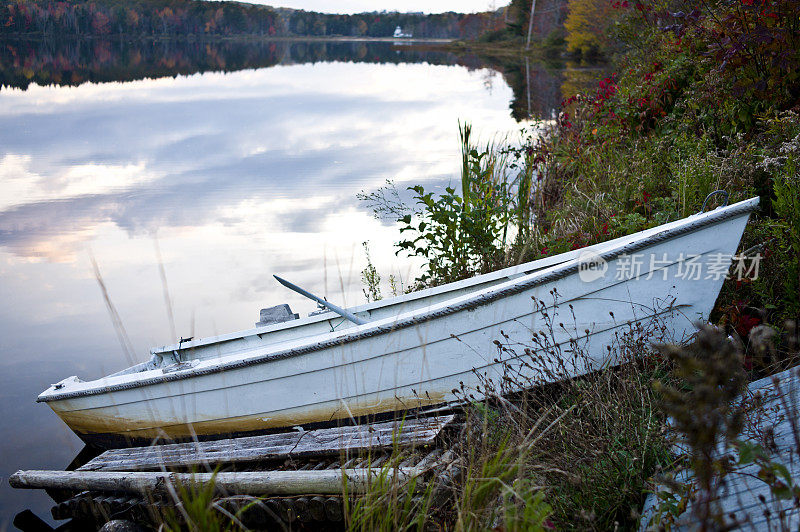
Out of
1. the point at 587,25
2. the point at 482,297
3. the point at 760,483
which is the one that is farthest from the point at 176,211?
the point at 587,25

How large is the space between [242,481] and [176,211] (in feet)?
27.5

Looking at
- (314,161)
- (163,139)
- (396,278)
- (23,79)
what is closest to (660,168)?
(396,278)

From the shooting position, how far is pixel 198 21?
314 ft

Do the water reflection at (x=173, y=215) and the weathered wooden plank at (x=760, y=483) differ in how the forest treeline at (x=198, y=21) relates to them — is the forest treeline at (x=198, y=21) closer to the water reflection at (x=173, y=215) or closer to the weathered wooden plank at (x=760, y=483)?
the water reflection at (x=173, y=215)

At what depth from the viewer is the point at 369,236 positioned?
30.8ft

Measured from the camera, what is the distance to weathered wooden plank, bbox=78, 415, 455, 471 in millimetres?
3791

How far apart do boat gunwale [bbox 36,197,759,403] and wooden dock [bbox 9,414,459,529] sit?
525 millimetres

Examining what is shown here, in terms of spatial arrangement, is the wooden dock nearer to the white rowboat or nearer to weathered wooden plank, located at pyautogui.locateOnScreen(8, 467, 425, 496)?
weathered wooden plank, located at pyautogui.locateOnScreen(8, 467, 425, 496)

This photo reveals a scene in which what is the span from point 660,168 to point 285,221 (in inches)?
227

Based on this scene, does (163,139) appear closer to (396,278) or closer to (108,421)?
(396,278)

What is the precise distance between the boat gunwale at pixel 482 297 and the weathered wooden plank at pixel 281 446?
1.69 ft

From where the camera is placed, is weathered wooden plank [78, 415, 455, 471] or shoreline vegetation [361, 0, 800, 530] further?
weathered wooden plank [78, 415, 455, 471]

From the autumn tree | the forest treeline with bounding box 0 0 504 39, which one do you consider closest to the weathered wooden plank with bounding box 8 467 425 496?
the autumn tree

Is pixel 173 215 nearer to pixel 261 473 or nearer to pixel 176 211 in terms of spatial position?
pixel 176 211
